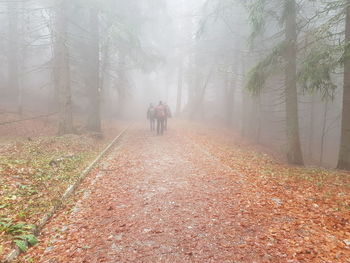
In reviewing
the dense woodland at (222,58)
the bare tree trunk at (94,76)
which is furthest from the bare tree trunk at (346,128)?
the bare tree trunk at (94,76)

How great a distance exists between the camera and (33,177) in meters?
6.68

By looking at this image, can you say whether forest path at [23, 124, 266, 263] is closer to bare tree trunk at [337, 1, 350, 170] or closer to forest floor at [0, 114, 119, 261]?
forest floor at [0, 114, 119, 261]

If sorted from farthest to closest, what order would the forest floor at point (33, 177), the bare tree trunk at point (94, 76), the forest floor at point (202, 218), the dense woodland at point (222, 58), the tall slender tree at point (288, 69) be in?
the bare tree trunk at point (94, 76)
the tall slender tree at point (288, 69)
the dense woodland at point (222, 58)
the forest floor at point (33, 177)
the forest floor at point (202, 218)

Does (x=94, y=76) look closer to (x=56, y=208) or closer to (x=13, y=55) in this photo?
(x=56, y=208)

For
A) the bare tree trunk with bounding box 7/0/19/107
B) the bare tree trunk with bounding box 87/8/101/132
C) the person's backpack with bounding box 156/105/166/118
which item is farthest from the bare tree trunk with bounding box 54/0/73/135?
the bare tree trunk with bounding box 7/0/19/107

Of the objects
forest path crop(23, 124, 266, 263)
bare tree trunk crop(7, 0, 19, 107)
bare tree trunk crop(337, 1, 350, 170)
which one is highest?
bare tree trunk crop(7, 0, 19, 107)

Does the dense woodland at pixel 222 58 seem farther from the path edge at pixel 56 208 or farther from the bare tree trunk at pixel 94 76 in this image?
the path edge at pixel 56 208

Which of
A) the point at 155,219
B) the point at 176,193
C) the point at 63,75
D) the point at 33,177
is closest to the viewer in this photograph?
the point at 155,219

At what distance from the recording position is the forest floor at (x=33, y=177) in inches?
168

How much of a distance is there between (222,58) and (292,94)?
12232 mm

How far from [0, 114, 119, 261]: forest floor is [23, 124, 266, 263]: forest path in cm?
54

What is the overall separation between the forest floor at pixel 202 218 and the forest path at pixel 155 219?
0.02 m

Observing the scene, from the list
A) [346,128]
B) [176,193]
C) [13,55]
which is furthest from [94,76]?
[346,128]

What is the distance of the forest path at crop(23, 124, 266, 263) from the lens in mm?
3770
